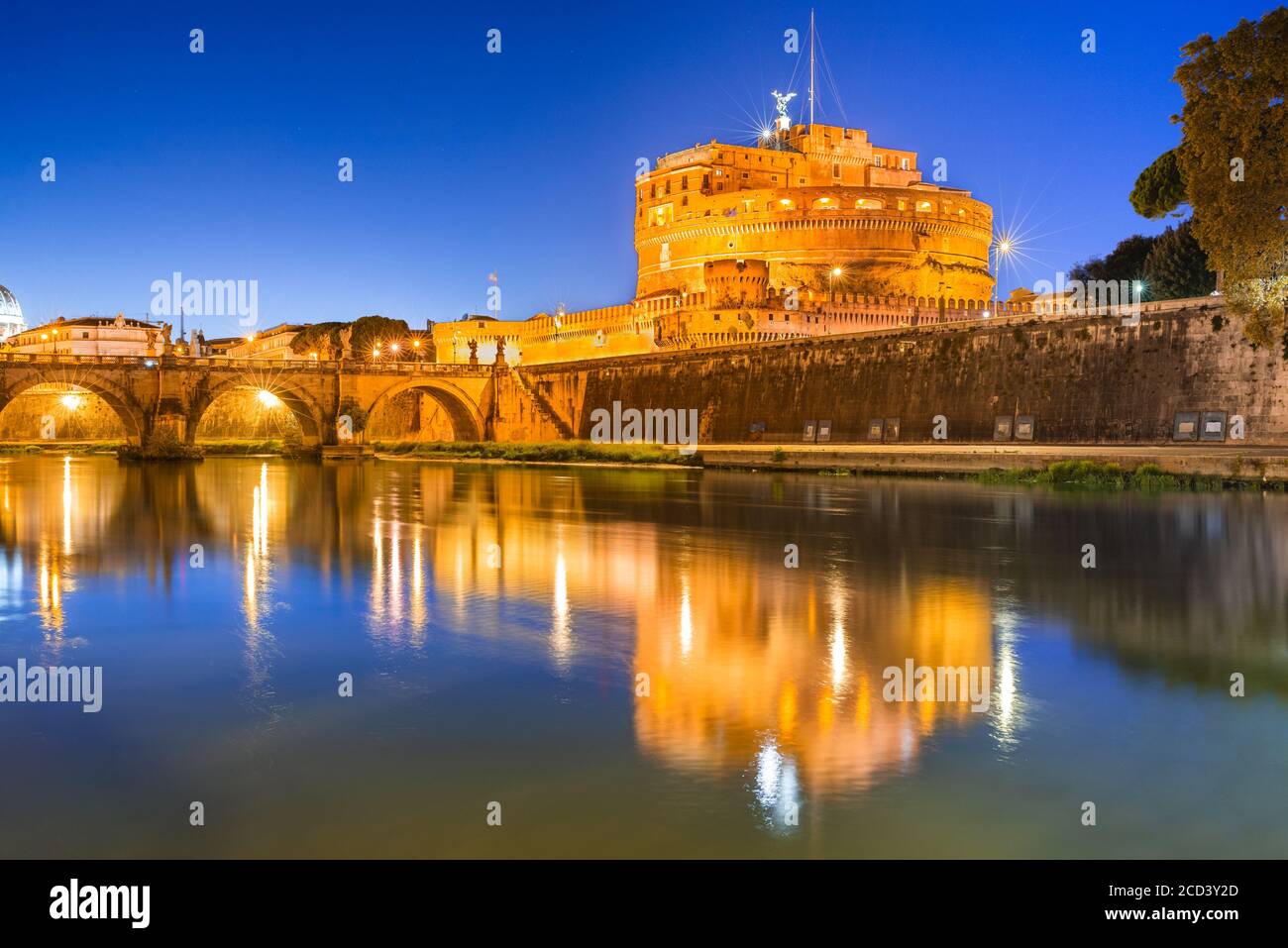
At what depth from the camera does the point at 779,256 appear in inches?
2648

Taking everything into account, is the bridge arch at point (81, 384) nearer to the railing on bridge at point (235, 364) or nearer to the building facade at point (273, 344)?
the railing on bridge at point (235, 364)

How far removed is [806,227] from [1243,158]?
4512 cm

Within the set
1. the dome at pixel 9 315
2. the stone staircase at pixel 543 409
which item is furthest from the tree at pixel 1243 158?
the dome at pixel 9 315

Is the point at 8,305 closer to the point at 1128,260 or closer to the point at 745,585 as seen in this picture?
→ the point at 1128,260

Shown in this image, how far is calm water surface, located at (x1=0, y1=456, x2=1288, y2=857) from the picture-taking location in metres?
5.02

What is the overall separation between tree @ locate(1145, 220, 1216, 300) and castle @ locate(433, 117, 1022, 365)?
39.2 ft

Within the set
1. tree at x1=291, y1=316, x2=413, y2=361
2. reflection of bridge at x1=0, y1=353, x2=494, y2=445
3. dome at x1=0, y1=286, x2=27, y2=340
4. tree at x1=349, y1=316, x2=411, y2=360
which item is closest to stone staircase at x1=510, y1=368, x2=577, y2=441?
reflection of bridge at x1=0, y1=353, x2=494, y2=445

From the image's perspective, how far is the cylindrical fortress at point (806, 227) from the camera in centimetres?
6550

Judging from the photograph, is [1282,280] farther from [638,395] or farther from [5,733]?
[638,395]

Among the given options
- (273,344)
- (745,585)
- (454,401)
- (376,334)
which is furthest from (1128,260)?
(273,344)

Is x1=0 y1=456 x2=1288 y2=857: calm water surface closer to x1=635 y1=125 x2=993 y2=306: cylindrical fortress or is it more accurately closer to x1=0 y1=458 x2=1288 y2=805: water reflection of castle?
x1=0 y1=458 x2=1288 y2=805: water reflection of castle

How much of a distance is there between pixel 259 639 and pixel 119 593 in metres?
3.51

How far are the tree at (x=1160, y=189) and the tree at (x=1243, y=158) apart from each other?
146 inches

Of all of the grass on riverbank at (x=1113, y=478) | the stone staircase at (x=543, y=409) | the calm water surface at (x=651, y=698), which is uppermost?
the stone staircase at (x=543, y=409)
